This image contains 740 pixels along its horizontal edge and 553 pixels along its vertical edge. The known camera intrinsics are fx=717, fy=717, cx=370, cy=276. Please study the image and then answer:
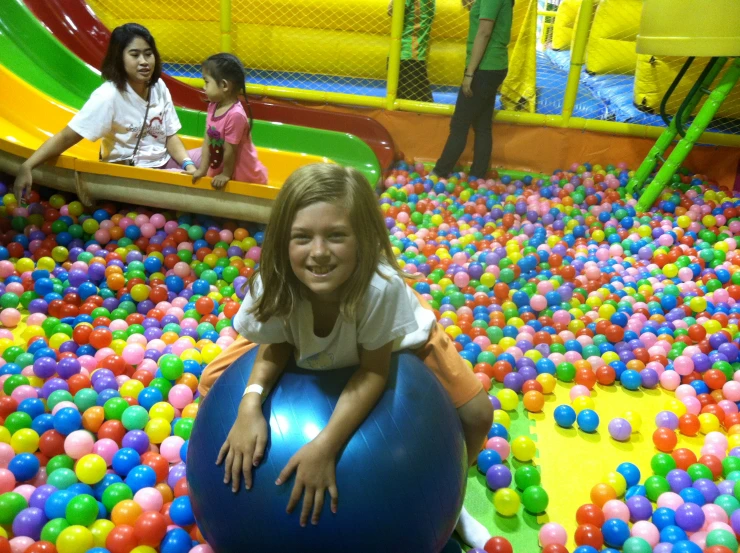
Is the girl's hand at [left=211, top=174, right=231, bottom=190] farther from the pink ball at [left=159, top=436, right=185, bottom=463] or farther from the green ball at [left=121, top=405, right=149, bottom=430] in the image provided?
the pink ball at [left=159, top=436, right=185, bottom=463]

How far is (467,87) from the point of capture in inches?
188

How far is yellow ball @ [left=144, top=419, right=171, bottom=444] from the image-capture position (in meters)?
2.34

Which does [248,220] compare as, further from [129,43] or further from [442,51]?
[442,51]

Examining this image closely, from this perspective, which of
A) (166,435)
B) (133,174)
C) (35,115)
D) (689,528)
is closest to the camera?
(689,528)

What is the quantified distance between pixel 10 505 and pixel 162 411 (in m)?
0.57

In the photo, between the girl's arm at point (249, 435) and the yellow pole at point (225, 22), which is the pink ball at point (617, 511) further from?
the yellow pole at point (225, 22)

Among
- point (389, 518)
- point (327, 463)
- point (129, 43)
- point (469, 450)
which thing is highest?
point (129, 43)

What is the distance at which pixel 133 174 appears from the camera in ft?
12.1

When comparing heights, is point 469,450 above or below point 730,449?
above

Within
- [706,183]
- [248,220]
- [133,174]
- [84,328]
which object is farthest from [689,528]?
[706,183]

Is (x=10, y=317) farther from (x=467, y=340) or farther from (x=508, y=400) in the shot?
(x=508, y=400)

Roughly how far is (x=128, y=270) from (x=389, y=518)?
2.23 meters

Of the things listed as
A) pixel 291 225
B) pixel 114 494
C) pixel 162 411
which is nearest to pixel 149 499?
pixel 114 494

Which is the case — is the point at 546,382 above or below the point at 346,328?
below
